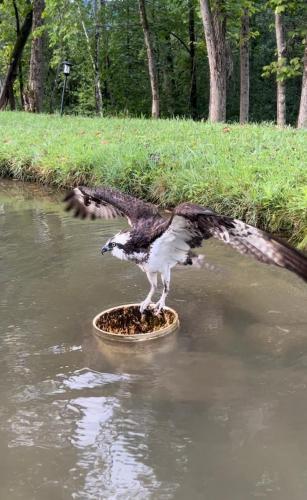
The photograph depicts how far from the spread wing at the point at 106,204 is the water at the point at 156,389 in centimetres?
67

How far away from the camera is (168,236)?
3564 mm

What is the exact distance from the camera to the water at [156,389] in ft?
8.03

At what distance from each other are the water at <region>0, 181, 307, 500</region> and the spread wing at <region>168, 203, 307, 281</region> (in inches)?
31.1

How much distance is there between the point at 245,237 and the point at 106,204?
68.7 inches

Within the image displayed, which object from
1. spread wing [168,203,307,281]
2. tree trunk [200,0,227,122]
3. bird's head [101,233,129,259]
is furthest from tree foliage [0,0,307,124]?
spread wing [168,203,307,281]

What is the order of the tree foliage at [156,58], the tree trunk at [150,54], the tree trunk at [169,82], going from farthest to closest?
1. the tree trunk at [169,82]
2. the tree foliage at [156,58]
3. the tree trunk at [150,54]

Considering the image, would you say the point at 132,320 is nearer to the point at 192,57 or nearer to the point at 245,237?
the point at 245,237

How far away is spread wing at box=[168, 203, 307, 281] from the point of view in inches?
114

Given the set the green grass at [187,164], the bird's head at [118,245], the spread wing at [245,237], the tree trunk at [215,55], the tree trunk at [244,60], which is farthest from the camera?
the tree trunk at [244,60]

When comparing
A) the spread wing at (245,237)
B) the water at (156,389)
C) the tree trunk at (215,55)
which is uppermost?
the tree trunk at (215,55)

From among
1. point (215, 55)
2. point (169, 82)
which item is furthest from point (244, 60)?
point (169, 82)

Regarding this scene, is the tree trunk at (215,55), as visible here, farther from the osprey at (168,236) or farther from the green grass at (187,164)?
the osprey at (168,236)

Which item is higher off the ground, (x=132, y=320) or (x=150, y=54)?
(x=150, y=54)

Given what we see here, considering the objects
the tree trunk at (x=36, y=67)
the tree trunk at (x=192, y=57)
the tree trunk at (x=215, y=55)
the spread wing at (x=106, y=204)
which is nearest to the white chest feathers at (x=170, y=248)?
the spread wing at (x=106, y=204)
